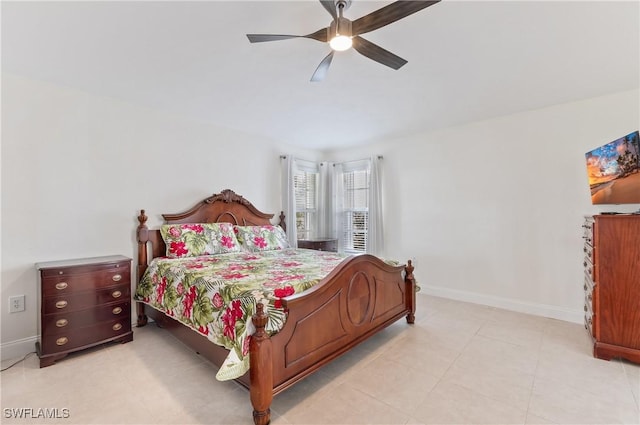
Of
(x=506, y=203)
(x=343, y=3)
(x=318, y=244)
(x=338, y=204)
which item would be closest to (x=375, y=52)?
(x=343, y=3)

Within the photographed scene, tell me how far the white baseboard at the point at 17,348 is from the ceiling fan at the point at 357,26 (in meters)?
3.14

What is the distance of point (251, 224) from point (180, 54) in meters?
2.43

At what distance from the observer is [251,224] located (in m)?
4.21

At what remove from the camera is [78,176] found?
2818 millimetres

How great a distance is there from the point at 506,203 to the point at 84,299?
180 inches

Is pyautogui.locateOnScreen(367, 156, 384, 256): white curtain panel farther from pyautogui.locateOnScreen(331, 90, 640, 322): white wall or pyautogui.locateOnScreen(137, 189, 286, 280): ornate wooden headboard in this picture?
pyautogui.locateOnScreen(137, 189, 286, 280): ornate wooden headboard

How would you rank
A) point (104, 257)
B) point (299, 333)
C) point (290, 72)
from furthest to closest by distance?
point (104, 257) → point (290, 72) → point (299, 333)

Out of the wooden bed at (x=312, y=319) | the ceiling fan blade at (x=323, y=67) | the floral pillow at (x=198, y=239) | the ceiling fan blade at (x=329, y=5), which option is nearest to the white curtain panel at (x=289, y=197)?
the floral pillow at (x=198, y=239)

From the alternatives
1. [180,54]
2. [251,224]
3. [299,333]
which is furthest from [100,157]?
[299,333]

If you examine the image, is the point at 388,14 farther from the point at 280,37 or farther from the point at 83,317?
the point at 83,317

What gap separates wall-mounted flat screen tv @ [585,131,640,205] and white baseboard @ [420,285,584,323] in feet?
4.13

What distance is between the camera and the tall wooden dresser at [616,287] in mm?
2240

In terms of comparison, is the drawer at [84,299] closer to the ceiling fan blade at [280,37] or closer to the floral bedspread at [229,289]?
the floral bedspread at [229,289]

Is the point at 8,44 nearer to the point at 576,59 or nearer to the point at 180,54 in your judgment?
the point at 180,54
